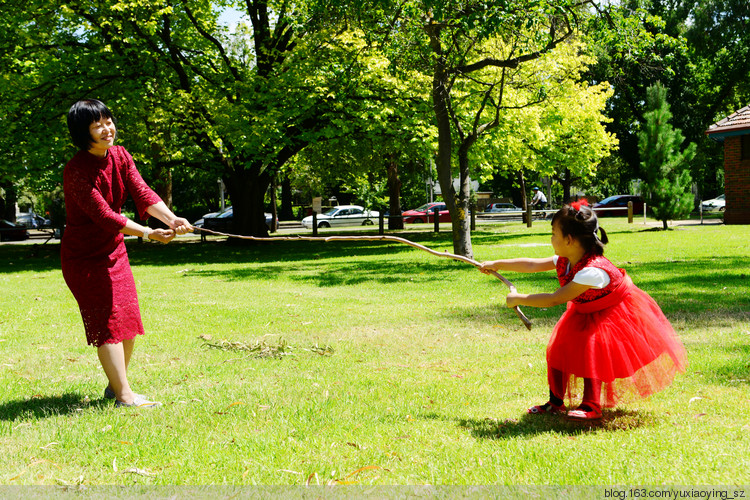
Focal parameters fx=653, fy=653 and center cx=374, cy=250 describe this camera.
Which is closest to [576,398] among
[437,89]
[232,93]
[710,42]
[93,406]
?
[93,406]

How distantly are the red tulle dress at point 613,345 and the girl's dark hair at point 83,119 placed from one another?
3.24 m

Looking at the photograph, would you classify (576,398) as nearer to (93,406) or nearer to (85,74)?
(93,406)

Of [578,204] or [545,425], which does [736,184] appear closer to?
[578,204]

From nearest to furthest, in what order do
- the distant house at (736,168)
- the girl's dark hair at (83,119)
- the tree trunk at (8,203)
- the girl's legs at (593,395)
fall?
the girl's legs at (593,395) → the girl's dark hair at (83,119) → the distant house at (736,168) → the tree trunk at (8,203)

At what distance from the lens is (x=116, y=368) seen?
4.45m

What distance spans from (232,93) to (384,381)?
52.5ft

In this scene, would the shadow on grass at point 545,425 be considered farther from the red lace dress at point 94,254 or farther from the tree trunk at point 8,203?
the tree trunk at point 8,203

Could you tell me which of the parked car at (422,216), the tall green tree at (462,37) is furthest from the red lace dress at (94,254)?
the parked car at (422,216)

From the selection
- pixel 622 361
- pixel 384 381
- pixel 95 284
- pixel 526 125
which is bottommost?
pixel 384 381

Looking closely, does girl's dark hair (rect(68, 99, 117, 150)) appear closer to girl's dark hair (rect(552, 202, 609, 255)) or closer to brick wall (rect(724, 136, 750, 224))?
girl's dark hair (rect(552, 202, 609, 255))

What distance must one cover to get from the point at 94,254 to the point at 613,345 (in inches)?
133

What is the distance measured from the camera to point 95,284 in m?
4.40

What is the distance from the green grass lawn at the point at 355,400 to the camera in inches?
129

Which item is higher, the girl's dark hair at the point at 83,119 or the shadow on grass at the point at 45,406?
the girl's dark hair at the point at 83,119
